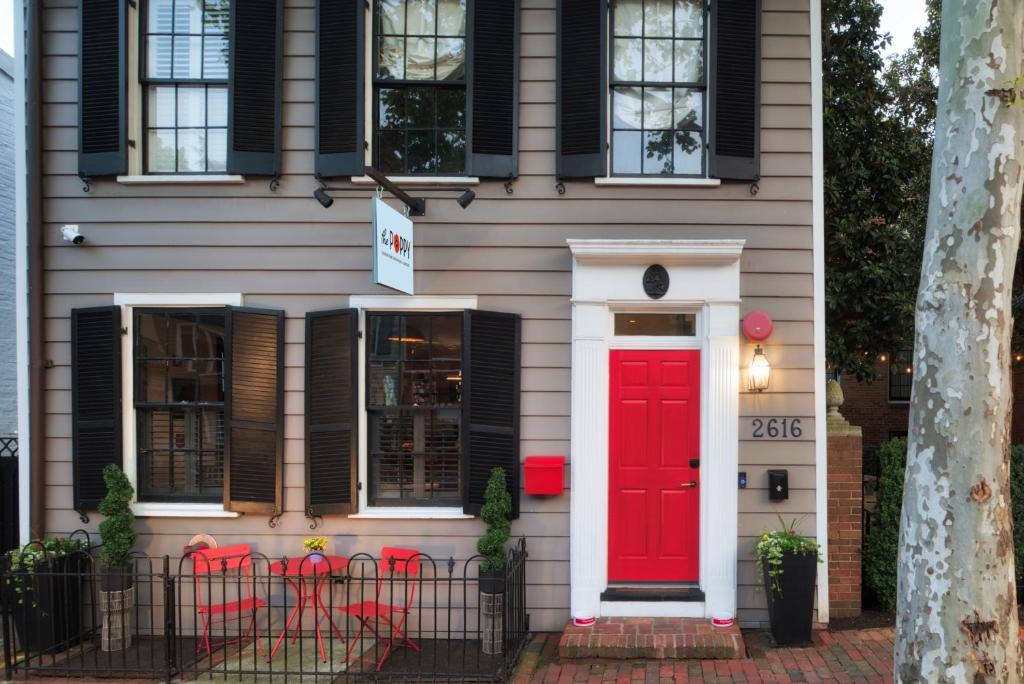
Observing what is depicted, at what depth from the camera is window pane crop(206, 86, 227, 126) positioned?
5582 millimetres

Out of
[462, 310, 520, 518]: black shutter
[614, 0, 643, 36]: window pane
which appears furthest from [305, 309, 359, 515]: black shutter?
[614, 0, 643, 36]: window pane

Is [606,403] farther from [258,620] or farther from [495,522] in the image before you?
[258,620]

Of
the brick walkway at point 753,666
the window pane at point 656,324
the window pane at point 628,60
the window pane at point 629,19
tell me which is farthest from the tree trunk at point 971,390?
the window pane at point 629,19

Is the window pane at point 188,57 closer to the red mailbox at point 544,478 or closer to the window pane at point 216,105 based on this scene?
the window pane at point 216,105

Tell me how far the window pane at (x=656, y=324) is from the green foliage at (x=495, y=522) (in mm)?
1662

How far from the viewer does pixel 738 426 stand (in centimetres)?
535

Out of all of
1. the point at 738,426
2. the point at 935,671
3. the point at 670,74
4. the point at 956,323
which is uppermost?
the point at 670,74

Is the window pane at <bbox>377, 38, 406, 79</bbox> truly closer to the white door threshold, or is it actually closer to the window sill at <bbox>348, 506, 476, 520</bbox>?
the window sill at <bbox>348, 506, 476, 520</bbox>

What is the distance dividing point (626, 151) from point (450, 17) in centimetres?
198

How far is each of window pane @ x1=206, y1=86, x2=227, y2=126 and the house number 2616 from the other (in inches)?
214

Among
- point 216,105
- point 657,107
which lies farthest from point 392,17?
point 657,107

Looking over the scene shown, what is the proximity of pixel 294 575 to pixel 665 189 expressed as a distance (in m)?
4.62

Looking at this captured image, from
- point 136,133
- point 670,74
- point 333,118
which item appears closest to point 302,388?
point 333,118

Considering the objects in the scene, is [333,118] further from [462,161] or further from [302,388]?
[302,388]
